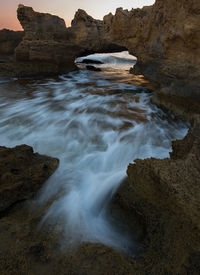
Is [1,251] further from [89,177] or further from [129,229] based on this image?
[89,177]

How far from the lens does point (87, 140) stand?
10.3 feet

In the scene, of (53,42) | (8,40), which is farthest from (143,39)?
(8,40)

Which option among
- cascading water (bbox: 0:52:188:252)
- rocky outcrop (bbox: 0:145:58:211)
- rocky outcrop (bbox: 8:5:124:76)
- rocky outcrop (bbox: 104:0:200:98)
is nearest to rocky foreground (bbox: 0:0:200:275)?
rocky outcrop (bbox: 0:145:58:211)

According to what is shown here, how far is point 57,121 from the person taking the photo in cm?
393

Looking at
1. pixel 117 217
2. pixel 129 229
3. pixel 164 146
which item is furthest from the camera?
pixel 164 146

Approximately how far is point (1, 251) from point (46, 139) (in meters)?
2.18

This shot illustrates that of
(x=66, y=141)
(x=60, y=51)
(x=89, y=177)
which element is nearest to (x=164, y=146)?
(x=89, y=177)

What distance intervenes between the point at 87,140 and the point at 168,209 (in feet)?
6.92

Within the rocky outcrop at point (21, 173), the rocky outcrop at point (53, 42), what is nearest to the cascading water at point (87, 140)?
the rocky outcrop at point (21, 173)

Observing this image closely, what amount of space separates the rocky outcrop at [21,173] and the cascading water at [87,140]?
5.0 inches

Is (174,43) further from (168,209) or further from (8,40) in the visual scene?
(8,40)

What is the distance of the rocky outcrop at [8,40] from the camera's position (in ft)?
46.2

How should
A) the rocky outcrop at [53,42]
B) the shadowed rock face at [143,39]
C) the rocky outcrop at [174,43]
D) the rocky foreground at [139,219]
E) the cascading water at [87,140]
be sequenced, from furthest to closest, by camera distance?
the rocky outcrop at [53,42]
the shadowed rock face at [143,39]
the rocky outcrop at [174,43]
the cascading water at [87,140]
the rocky foreground at [139,219]

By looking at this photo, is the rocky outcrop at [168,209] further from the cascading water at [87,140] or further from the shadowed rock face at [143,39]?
the shadowed rock face at [143,39]
